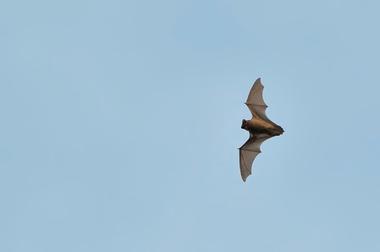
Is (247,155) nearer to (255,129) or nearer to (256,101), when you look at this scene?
(255,129)

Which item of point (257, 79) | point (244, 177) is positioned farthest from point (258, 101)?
point (244, 177)

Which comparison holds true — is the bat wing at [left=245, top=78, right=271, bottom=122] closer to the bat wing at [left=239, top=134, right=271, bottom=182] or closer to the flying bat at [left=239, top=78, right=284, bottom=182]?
the flying bat at [left=239, top=78, right=284, bottom=182]

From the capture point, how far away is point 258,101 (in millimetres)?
70250

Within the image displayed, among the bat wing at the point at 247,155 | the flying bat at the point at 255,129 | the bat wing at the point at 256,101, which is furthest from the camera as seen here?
the bat wing at the point at 247,155

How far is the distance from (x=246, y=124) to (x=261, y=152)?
5.23 meters

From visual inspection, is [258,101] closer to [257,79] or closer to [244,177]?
[257,79]

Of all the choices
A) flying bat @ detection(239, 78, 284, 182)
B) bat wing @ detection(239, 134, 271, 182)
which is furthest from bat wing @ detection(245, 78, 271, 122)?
bat wing @ detection(239, 134, 271, 182)

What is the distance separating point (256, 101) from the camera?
70.2m

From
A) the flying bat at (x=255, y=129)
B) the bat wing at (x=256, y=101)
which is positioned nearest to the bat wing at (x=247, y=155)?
the flying bat at (x=255, y=129)

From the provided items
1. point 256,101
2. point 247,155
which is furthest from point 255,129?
point 247,155

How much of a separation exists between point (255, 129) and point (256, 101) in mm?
2622

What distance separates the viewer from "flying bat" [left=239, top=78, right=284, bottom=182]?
227 feet

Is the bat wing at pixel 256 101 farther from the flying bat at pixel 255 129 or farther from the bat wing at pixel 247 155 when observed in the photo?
the bat wing at pixel 247 155

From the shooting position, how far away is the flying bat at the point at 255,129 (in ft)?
227
